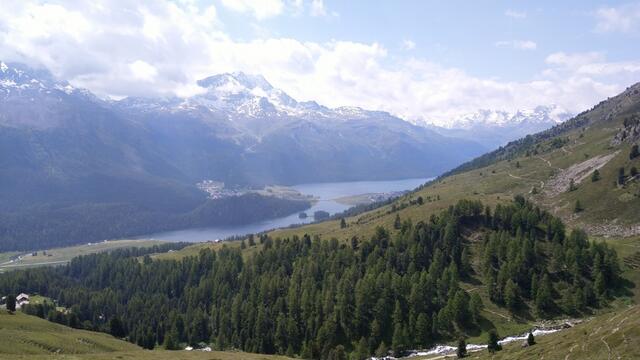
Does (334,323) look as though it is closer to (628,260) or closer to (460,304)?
(460,304)

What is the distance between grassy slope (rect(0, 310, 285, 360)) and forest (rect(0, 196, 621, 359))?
3574 centimetres

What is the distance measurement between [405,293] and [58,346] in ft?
316

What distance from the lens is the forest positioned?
474ft

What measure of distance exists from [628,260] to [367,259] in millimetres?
83089

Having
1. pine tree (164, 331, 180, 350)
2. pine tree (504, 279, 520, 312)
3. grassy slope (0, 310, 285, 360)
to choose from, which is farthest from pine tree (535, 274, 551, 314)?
pine tree (164, 331, 180, 350)

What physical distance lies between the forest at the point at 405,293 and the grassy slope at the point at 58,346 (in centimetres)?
3574

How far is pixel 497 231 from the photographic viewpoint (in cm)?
18825

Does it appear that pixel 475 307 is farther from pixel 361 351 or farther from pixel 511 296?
pixel 361 351

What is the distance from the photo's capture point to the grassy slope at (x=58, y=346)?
86250mm

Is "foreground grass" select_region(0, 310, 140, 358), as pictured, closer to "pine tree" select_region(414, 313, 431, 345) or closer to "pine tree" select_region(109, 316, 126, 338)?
"pine tree" select_region(109, 316, 126, 338)

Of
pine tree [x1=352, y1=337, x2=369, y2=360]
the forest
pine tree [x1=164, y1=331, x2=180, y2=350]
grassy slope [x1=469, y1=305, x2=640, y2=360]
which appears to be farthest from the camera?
pine tree [x1=164, y1=331, x2=180, y2=350]

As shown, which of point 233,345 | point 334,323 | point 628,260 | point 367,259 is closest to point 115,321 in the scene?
point 233,345

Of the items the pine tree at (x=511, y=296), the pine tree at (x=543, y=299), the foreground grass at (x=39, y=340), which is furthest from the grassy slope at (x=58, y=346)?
the pine tree at (x=543, y=299)

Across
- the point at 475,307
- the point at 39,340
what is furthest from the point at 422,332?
the point at 39,340
